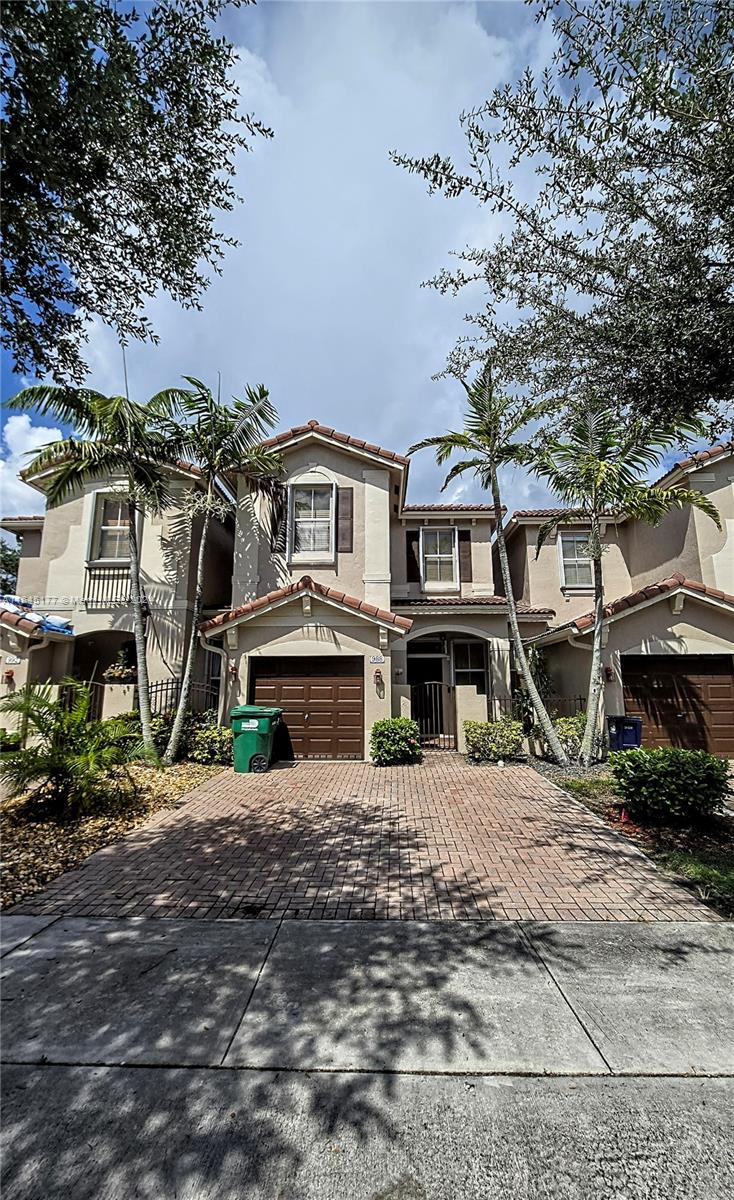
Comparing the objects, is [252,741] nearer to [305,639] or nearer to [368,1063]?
[305,639]

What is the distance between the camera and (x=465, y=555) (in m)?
16.7

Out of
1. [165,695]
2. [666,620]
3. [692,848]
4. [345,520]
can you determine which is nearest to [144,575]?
[165,695]

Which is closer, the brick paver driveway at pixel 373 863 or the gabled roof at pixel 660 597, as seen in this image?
the brick paver driveway at pixel 373 863

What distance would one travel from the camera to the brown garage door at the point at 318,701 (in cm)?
Answer: 1280

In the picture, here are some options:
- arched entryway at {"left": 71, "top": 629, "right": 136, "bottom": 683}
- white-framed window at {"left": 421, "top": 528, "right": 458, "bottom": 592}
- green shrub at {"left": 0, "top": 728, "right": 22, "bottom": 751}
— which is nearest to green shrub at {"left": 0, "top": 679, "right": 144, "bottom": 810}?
green shrub at {"left": 0, "top": 728, "right": 22, "bottom": 751}

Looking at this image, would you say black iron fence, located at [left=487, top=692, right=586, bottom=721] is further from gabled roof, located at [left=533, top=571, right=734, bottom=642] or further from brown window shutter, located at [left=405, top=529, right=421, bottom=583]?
brown window shutter, located at [left=405, top=529, right=421, bottom=583]

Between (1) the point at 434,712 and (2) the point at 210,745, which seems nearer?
(2) the point at 210,745

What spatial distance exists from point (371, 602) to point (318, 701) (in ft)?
10.4

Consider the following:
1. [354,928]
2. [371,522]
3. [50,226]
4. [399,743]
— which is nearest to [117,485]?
[371,522]

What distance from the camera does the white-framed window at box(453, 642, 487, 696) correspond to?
16688 millimetres

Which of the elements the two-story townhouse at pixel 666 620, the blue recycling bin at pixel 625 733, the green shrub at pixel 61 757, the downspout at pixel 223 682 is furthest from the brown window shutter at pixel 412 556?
the green shrub at pixel 61 757

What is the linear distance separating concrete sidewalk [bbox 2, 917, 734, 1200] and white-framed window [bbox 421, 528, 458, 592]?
12371mm

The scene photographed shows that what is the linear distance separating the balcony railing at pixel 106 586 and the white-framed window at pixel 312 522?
4.61 m

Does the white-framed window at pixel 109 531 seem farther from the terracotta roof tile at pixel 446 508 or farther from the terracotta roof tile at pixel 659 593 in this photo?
the terracotta roof tile at pixel 659 593
